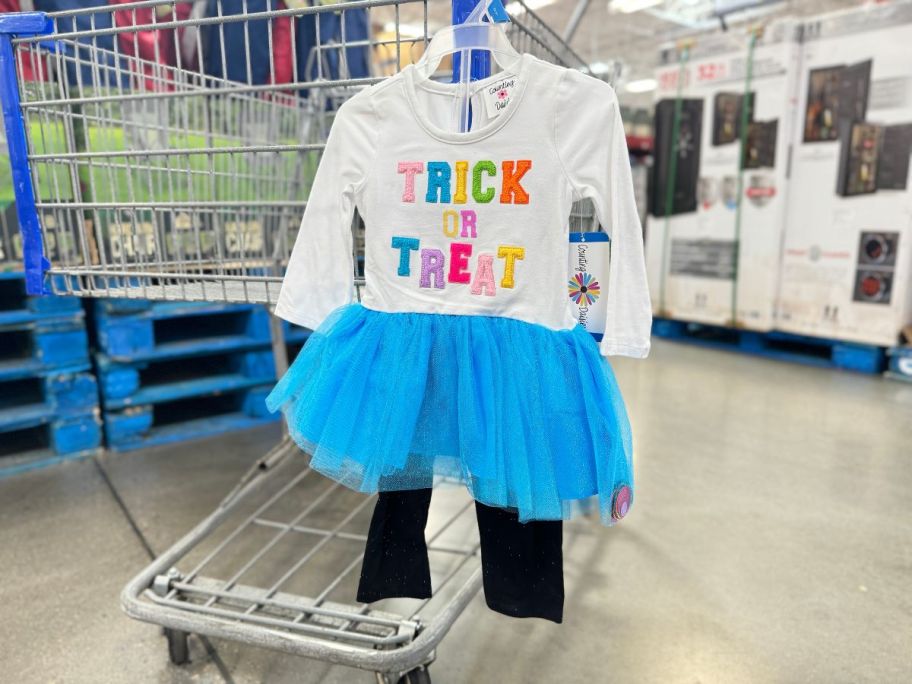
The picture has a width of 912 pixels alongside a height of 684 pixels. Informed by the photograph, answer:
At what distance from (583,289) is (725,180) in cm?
346

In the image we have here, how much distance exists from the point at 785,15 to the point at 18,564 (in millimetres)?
10701

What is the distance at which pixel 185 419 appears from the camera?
2.71 metres

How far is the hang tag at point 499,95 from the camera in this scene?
99 cm

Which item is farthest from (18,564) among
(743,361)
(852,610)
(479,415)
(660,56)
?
(660,56)

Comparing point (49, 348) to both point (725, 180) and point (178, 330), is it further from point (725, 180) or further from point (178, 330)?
point (725, 180)

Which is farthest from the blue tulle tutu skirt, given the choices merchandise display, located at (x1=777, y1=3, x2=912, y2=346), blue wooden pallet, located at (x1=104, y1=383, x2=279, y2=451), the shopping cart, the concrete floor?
merchandise display, located at (x1=777, y1=3, x2=912, y2=346)

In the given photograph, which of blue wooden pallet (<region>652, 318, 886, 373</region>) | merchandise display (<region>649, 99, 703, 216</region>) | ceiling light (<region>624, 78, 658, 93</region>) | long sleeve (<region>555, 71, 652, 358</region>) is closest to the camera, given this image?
long sleeve (<region>555, 71, 652, 358</region>)

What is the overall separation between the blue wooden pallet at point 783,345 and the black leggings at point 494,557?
3323mm

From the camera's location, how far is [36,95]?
4.65 feet

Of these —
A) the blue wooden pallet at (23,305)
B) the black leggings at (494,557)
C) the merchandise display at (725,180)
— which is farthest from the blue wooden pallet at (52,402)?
the merchandise display at (725,180)

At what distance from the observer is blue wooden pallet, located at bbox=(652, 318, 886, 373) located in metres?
3.63

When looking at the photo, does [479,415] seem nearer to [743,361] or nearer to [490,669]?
[490,669]

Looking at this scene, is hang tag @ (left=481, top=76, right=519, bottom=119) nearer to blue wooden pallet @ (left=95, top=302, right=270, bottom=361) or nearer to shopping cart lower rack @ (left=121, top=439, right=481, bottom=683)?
shopping cart lower rack @ (left=121, top=439, right=481, bottom=683)

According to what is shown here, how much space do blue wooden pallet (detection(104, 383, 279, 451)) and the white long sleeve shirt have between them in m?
1.72
